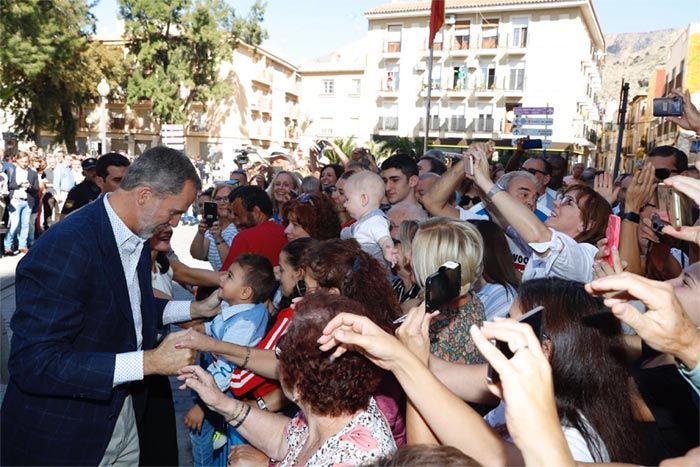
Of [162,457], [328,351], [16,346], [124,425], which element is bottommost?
[162,457]

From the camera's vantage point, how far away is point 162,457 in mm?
2885

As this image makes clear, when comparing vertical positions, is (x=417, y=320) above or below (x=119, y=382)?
above

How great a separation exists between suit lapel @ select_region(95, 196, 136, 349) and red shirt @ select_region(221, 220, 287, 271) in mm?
1652

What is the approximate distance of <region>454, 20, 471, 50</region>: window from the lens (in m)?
40.6

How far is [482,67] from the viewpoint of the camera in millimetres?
40281

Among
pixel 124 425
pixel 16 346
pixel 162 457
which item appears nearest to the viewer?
pixel 16 346

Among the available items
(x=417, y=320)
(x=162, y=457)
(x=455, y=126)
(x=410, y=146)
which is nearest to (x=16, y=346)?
(x=162, y=457)

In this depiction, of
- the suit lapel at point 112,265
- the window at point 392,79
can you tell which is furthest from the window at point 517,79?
the suit lapel at point 112,265

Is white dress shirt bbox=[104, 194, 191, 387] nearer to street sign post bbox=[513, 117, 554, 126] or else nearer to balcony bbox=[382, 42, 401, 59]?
street sign post bbox=[513, 117, 554, 126]

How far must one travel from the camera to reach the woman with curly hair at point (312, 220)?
418cm

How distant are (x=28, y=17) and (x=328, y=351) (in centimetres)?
3237

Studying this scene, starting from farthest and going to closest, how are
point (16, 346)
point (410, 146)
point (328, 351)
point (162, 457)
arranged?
point (410, 146), point (162, 457), point (16, 346), point (328, 351)

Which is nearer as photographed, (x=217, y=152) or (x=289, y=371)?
(x=289, y=371)

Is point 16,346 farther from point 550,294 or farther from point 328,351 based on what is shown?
point 550,294
